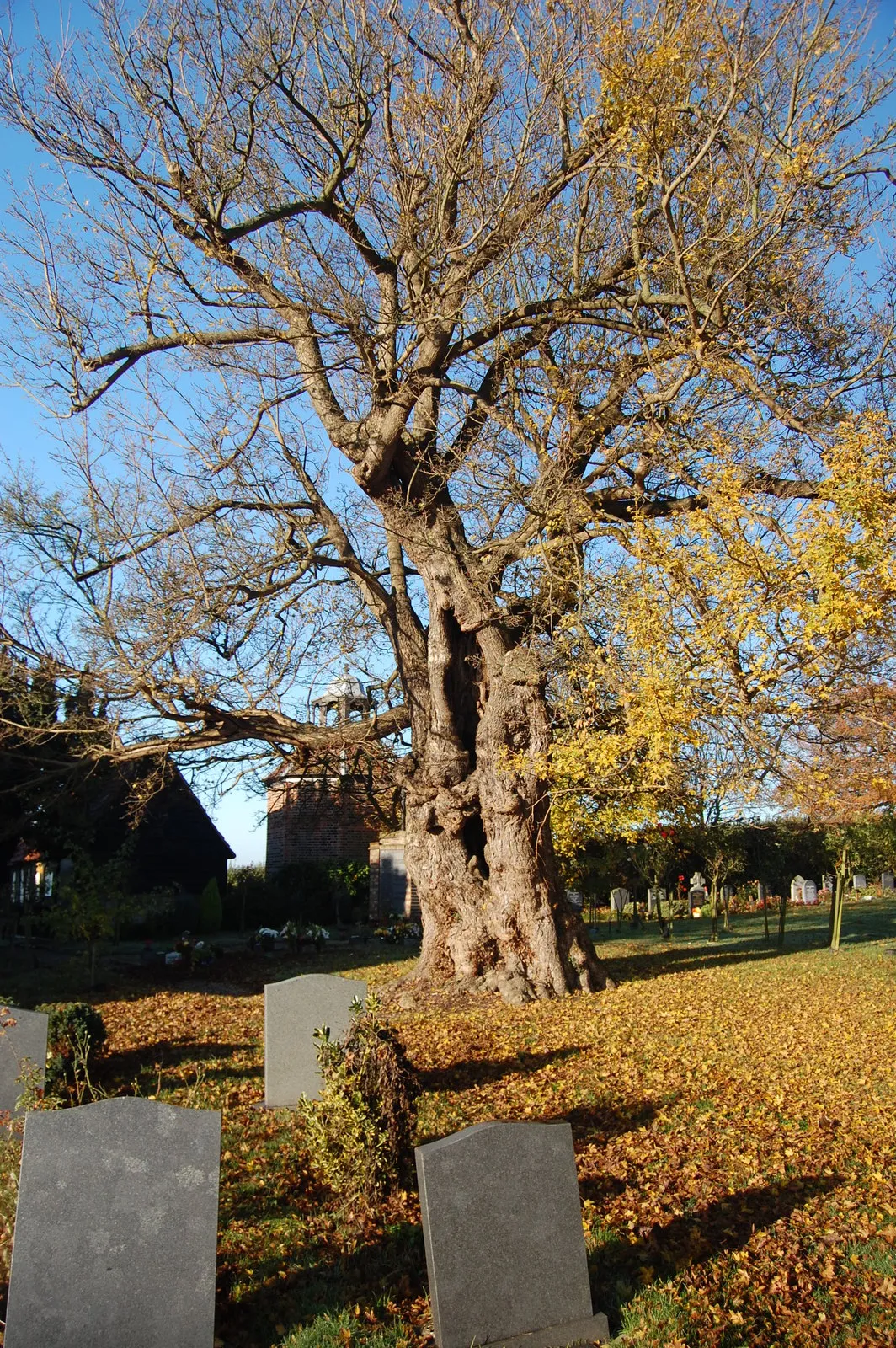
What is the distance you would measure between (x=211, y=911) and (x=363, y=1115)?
2337 centimetres

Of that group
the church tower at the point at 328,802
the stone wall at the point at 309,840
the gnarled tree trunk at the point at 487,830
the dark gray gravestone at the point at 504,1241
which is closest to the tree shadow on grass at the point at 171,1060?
the gnarled tree trunk at the point at 487,830

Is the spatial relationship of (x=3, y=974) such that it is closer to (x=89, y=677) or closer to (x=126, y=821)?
(x=89, y=677)

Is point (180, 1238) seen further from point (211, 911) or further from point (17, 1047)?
point (211, 911)

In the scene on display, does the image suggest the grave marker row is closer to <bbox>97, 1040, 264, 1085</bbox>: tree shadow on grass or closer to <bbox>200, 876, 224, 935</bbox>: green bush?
<bbox>97, 1040, 264, 1085</bbox>: tree shadow on grass

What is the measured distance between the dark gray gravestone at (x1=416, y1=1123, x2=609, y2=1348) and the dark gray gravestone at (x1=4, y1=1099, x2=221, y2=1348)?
0.97 m

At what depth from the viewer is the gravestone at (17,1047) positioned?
24.8 ft

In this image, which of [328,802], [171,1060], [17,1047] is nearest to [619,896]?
[328,802]

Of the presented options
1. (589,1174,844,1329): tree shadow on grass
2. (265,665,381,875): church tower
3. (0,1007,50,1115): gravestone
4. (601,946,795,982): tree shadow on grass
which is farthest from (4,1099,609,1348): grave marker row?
(265,665,381,875): church tower

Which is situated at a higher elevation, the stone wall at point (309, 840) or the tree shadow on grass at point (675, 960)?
the stone wall at point (309, 840)

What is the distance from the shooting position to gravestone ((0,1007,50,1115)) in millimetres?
7547

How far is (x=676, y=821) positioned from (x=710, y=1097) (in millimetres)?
9421

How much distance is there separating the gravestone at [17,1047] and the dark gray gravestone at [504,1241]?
4401 millimetres

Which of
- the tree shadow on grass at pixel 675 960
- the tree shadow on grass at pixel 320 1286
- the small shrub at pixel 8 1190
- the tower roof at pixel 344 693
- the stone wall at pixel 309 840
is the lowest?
the tree shadow on grass at pixel 320 1286

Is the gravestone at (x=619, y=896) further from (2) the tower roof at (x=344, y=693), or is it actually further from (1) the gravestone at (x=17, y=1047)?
(1) the gravestone at (x=17, y=1047)
